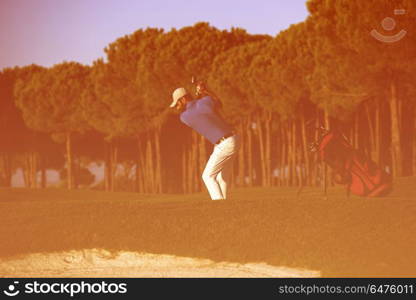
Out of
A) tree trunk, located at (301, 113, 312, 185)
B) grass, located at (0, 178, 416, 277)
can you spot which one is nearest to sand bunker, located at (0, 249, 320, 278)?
grass, located at (0, 178, 416, 277)

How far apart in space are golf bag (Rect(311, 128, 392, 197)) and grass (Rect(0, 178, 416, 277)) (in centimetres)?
163

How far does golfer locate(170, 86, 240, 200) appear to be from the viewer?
16.5 metres

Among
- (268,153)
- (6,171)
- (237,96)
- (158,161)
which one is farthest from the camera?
(6,171)

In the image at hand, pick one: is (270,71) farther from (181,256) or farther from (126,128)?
(181,256)

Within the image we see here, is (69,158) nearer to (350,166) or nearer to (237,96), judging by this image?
(237,96)

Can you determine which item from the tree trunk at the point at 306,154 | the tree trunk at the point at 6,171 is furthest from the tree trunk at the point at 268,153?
the tree trunk at the point at 6,171

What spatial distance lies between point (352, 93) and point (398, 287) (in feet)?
87.5

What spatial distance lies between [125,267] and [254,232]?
2.58 meters

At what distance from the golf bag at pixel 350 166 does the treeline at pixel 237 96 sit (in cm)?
1324

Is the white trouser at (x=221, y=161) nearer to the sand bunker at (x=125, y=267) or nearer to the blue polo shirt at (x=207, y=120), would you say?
the blue polo shirt at (x=207, y=120)

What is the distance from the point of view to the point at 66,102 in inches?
2217

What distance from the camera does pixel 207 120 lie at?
16484mm

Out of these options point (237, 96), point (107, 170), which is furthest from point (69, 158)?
point (237, 96)

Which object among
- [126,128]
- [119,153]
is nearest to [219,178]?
[126,128]
